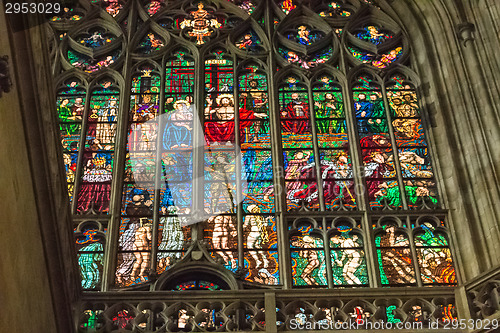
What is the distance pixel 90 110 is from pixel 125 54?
1.25m

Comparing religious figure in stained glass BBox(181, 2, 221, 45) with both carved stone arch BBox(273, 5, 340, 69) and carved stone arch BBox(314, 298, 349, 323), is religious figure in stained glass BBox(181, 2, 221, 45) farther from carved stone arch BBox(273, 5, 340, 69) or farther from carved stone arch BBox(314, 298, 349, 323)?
carved stone arch BBox(314, 298, 349, 323)

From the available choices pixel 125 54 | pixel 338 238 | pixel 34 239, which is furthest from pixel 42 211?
pixel 125 54

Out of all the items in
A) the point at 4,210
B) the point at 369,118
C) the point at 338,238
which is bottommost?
the point at 4,210

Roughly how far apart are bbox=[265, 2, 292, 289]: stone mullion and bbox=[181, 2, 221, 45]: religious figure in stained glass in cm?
95

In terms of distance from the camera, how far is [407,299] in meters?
10.1

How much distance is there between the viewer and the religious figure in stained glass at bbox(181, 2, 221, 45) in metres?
13.9

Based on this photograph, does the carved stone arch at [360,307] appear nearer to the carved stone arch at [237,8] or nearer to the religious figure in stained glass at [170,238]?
the religious figure in stained glass at [170,238]

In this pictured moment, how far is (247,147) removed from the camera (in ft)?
40.3

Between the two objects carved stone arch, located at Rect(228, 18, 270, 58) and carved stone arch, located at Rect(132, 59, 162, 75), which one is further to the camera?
carved stone arch, located at Rect(228, 18, 270, 58)

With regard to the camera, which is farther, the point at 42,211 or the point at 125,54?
the point at 125,54

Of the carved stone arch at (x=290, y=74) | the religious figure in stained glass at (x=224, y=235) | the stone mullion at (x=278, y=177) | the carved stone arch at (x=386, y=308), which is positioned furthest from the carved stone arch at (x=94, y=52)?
the carved stone arch at (x=386, y=308)

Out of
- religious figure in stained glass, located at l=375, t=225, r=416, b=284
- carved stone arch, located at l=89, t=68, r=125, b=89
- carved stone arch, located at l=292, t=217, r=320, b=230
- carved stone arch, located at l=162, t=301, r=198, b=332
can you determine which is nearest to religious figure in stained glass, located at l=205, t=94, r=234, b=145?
carved stone arch, located at l=89, t=68, r=125, b=89

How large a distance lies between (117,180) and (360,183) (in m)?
3.28

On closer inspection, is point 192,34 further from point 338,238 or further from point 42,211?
point 42,211
